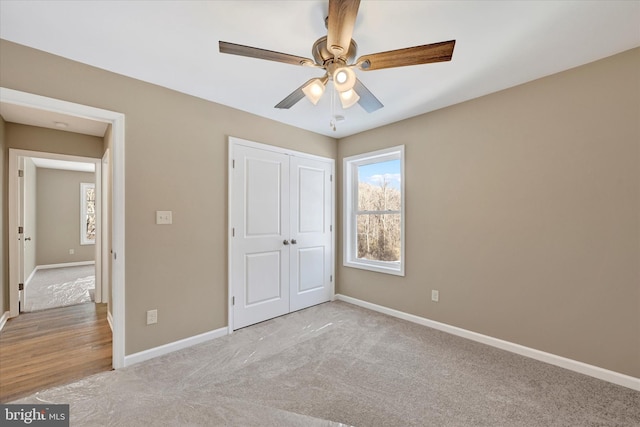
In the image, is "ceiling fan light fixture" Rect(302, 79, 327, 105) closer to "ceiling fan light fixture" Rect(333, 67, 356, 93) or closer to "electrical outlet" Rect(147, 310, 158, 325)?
"ceiling fan light fixture" Rect(333, 67, 356, 93)

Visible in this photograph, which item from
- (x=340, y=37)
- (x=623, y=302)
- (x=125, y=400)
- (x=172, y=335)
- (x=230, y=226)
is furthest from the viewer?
(x=230, y=226)

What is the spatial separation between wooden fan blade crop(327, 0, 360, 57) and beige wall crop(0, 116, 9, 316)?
3946 mm

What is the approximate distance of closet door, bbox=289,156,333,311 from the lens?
361 cm

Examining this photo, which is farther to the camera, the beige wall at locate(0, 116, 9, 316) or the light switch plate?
the beige wall at locate(0, 116, 9, 316)

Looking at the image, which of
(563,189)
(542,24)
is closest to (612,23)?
(542,24)

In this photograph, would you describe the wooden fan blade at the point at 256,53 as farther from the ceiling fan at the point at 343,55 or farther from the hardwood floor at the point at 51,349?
the hardwood floor at the point at 51,349

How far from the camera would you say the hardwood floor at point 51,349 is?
2115mm

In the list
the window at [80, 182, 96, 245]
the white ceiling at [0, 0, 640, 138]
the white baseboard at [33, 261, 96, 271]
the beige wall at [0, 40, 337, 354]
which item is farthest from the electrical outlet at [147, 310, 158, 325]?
the window at [80, 182, 96, 245]

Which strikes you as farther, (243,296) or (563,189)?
(243,296)

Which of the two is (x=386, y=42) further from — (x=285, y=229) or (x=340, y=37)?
(x=285, y=229)

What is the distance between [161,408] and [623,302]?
332cm

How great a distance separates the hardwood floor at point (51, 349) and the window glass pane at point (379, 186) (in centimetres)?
326

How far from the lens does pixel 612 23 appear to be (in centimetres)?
172

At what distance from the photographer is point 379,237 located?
376 cm
